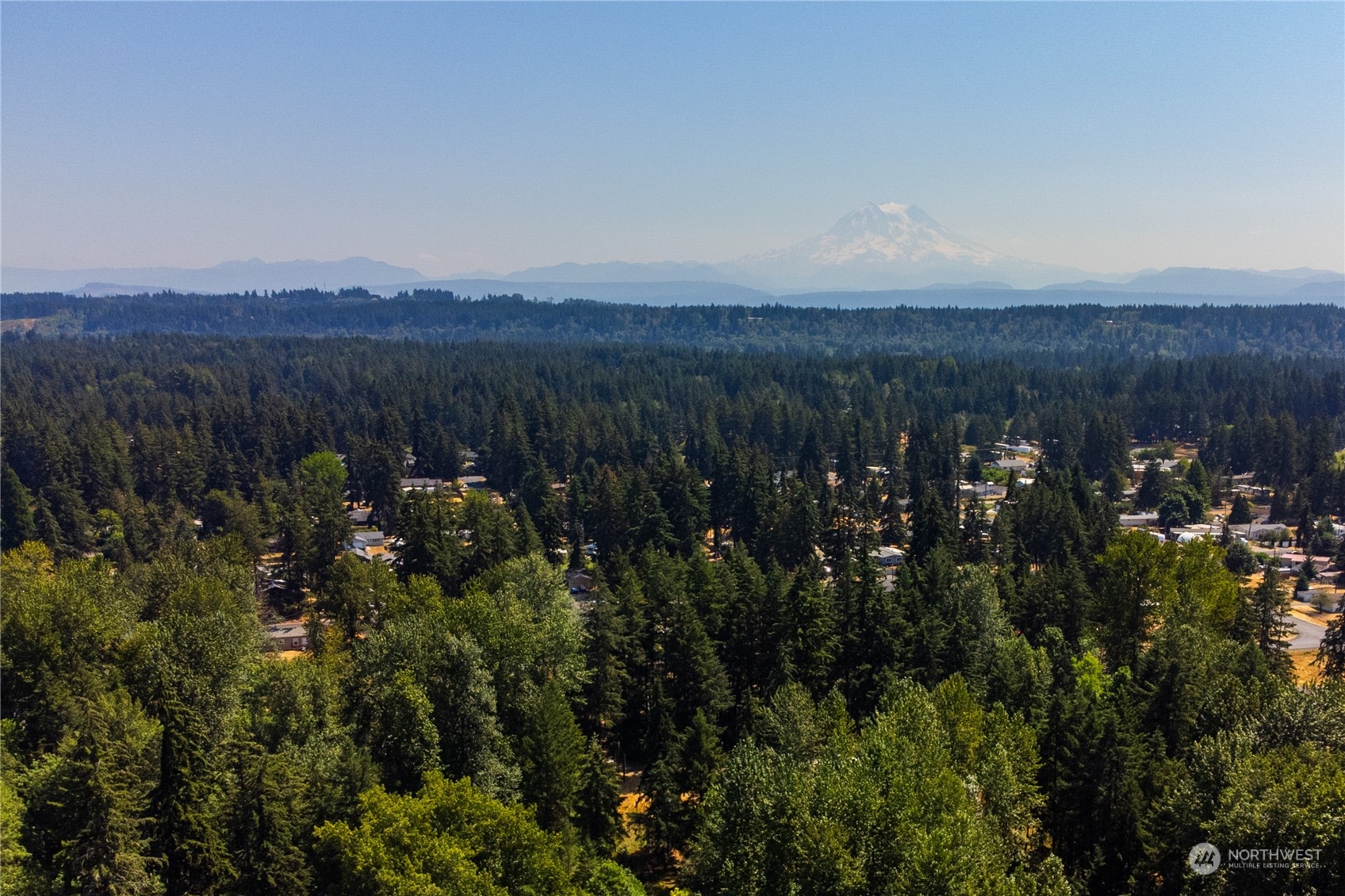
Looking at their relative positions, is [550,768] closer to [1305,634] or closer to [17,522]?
[1305,634]

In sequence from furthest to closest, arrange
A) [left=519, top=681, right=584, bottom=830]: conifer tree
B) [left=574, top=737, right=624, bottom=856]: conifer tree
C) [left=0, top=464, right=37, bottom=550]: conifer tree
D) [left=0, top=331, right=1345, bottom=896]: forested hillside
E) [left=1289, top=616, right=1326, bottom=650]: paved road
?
[left=0, top=464, right=37, bottom=550]: conifer tree, [left=1289, top=616, right=1326, bottom=650]: paved road, [left=574, top=737, right=624, bottom=856]: conifer tree, [left=519, top=681, right=584, bottom=830]: conifer tree, [left=0, top=331, right=1345, bottom=896]: forested hillside

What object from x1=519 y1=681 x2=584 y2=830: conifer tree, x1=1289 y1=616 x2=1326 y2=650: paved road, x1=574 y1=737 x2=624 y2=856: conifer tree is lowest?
x1=1289 y1=616 x2=1326 y2=650: paved road

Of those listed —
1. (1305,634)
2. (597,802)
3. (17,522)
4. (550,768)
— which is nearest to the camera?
(550,768)

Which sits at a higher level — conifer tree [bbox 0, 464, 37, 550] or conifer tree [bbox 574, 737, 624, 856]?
conifer tree [bbox 0, 464, 37, 550]

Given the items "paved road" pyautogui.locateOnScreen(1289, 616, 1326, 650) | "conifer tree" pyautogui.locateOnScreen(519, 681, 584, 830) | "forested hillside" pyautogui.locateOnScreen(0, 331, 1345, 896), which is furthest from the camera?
"paved road" pyautogui.locateOnScreen(1289, 616, 1326, 650)

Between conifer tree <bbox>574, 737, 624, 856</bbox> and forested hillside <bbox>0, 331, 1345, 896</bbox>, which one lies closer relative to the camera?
forested hillside <bbox>0, 331, 1345, 896</bbox>

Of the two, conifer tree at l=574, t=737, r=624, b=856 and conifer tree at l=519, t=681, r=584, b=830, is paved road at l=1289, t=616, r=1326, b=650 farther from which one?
conifer tree at l=519, t=681, r=584, b=830

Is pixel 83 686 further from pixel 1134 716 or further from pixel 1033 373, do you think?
pixel 1033 373

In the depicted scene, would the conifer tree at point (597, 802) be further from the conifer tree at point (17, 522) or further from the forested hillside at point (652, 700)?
the conifer tree at point (17, 522)

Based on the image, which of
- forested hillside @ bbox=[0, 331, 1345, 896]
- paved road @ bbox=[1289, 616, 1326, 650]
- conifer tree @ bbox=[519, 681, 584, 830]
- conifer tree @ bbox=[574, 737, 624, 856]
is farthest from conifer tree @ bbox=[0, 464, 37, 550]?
paved road @ bbox=[1289, 616, 1326, 650]

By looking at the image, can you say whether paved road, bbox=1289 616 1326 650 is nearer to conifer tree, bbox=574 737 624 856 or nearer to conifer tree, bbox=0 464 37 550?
conifer tree, bbox=574 737 624 856

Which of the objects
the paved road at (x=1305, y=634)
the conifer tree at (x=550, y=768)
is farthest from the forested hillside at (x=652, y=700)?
the paved road at (x=1305, y=634)

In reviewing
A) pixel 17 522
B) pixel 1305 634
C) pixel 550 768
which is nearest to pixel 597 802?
pixel 550 768
